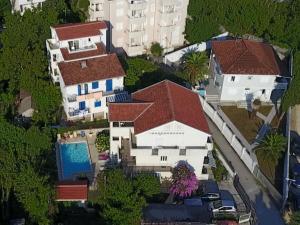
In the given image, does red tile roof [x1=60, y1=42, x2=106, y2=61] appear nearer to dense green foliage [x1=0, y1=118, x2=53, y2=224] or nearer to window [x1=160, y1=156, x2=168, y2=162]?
dense green foliage [x1=0, y1=118, x2=53, y2=224]

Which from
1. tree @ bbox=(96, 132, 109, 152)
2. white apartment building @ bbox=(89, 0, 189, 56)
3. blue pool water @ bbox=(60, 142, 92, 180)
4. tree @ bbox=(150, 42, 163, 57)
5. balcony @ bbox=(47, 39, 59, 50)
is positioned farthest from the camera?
tree @ bbox=(150, 42, 163, 57)

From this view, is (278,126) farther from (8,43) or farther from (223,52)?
(8,43)

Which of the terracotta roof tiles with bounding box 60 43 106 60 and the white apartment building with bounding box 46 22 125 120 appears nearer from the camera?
the white apartment building with bounding box 46 22 125 120

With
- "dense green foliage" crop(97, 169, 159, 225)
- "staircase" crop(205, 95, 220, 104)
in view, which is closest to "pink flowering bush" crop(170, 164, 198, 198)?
"dense green foliage" crop(97, 169, 159, 225)

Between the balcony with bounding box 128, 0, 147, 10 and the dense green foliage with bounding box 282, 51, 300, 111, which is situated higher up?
the balcony with bounding box 128, 0, 147, 10

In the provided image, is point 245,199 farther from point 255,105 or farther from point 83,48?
point 83,48

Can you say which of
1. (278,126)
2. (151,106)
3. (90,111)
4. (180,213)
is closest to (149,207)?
(180,213)

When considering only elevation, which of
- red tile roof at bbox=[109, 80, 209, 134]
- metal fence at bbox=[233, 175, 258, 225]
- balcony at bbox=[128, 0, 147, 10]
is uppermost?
balcony at bbox=[128, 0, 147, 10]

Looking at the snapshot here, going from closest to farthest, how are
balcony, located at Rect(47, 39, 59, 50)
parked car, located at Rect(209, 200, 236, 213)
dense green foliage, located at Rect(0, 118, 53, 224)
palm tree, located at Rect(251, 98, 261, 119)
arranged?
dense green foliage, located at Rect(0, 118, 53, 224), parked car, located at Rect(209, 200, 236, 213), balcony, located at Rect(47, 39, 59, 50), palm tree, located at Rect(251, 98, 261, 119)
